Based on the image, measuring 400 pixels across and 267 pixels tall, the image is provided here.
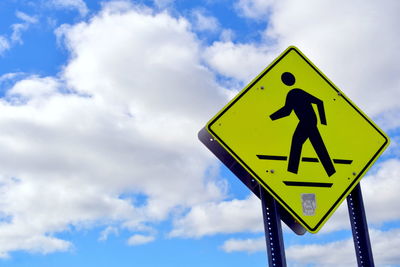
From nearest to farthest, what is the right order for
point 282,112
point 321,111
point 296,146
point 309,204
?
1. point 309,204
2. point 296,146
3. point 282,112
4. point 321,111

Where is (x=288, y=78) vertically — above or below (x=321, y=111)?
above

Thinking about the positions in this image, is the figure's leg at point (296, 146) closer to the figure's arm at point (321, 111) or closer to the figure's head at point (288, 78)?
the figure's arm at point (321, 111)

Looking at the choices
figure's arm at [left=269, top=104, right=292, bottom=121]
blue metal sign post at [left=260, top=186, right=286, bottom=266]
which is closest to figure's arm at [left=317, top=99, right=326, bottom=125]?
figure's arm at [left=269, top=104, right=292, bottom=121]

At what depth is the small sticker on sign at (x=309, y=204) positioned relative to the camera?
3299 mm

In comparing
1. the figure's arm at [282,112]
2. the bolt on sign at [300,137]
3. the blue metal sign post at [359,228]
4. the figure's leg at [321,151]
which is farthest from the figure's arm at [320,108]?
the blue metal sign post at [359,228]

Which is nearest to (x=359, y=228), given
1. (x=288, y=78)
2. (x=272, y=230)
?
(x=272, y=230)

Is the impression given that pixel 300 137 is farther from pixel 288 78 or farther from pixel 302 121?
pixel 288 78

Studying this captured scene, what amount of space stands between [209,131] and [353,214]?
1.43 m

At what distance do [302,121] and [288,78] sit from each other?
418 mm

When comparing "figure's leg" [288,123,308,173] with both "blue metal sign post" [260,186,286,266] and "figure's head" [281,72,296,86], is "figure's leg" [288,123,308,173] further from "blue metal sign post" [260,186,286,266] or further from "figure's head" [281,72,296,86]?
"figure's head" [281,72,296,86]

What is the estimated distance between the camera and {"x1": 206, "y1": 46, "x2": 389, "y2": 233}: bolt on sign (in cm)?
335

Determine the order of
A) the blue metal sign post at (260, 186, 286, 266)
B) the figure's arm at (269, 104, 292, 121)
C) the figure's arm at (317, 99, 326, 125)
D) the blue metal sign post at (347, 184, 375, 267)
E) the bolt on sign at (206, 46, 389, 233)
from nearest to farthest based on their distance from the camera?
the blue metal sign post at (260, 186, 286, 266) < the bolt on sign at (206, 46, 389, 233) < the blue metal sign post at (347, 184, 375, 267) < the figure's arm at (269, 104, 292, 121) < the figure's arm at (317, 99, 326, 125)

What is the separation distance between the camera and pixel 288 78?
150 inches

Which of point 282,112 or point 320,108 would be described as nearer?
point 282,112
